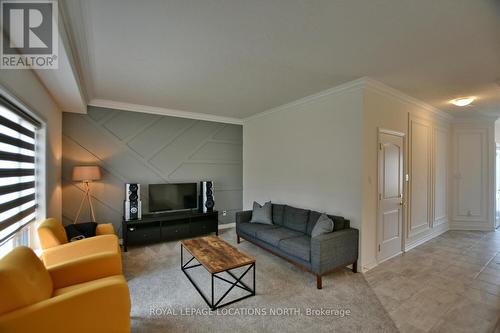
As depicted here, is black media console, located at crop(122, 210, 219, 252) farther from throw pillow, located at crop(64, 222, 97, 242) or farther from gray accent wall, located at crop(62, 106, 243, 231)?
throw pillow, located at crop(64, 222, 97, 242)

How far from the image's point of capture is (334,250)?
2.81 metres

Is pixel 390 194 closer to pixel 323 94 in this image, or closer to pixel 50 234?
pixel 323 94

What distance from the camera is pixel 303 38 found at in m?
2.15

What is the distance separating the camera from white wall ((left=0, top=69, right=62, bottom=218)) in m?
1.99

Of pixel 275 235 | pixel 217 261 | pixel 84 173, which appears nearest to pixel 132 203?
pixel 84 173

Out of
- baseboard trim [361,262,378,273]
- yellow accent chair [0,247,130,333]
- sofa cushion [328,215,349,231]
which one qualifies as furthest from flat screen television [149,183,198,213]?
baseboard trim [361,262,378,273]

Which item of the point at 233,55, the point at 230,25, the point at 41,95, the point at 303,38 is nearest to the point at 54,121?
the point at 41,95

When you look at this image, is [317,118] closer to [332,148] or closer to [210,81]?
[332,148]

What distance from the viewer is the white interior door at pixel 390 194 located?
3404 millimetres

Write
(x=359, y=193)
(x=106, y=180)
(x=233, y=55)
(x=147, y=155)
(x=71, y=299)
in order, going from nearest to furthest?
(x=71, y=299)
(x=233, y=55)
(x=359, y=193)
(x=106, y=180)
(x=147, y=155)

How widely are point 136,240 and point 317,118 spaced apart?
3.82 m

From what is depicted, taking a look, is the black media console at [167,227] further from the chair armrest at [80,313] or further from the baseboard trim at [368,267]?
the baseboard trim at [368,267]

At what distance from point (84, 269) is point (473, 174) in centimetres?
759

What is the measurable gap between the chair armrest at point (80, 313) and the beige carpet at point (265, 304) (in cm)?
49
